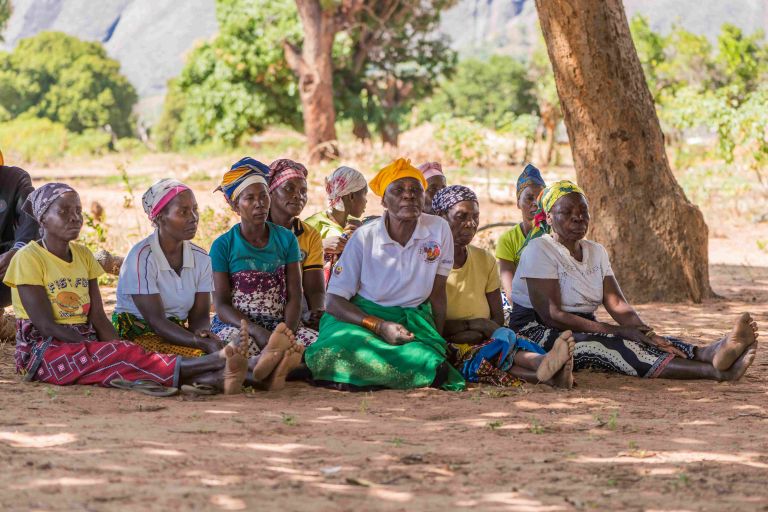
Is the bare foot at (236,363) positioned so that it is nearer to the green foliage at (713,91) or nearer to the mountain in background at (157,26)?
the green foliage at (713,91)

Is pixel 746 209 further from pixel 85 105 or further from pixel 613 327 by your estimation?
pixel 85 105

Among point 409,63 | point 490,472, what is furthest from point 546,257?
point 409,63

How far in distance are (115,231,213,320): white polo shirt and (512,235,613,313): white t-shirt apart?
6.01 feet

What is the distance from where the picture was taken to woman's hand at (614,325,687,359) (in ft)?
18.9

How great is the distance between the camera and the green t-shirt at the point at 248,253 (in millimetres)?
5859

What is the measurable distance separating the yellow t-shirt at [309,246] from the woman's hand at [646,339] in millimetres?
1868

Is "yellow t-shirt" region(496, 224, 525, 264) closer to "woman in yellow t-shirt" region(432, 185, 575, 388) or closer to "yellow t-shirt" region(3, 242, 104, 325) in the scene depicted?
"woman in yellow t-shirt" region(432, 185, 575, 388)

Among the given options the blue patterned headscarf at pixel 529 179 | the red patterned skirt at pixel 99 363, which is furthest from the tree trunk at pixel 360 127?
the red patterned skirt at pixel 99 363

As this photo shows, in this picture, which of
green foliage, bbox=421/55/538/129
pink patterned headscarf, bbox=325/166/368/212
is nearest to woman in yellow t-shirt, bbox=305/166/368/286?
pink patterned headscarf, bbox=325/166/368/212

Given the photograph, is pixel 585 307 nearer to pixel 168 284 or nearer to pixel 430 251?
pixel 430 251

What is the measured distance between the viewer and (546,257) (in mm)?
5816

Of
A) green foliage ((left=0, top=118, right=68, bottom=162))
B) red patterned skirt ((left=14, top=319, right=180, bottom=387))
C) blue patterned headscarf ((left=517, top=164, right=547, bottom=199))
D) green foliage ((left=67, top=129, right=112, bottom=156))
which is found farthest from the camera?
green foliage ((left=67, top=129, right=112, bottom=156))

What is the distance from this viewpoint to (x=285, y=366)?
5.22 m

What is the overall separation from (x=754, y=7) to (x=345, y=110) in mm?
66890
